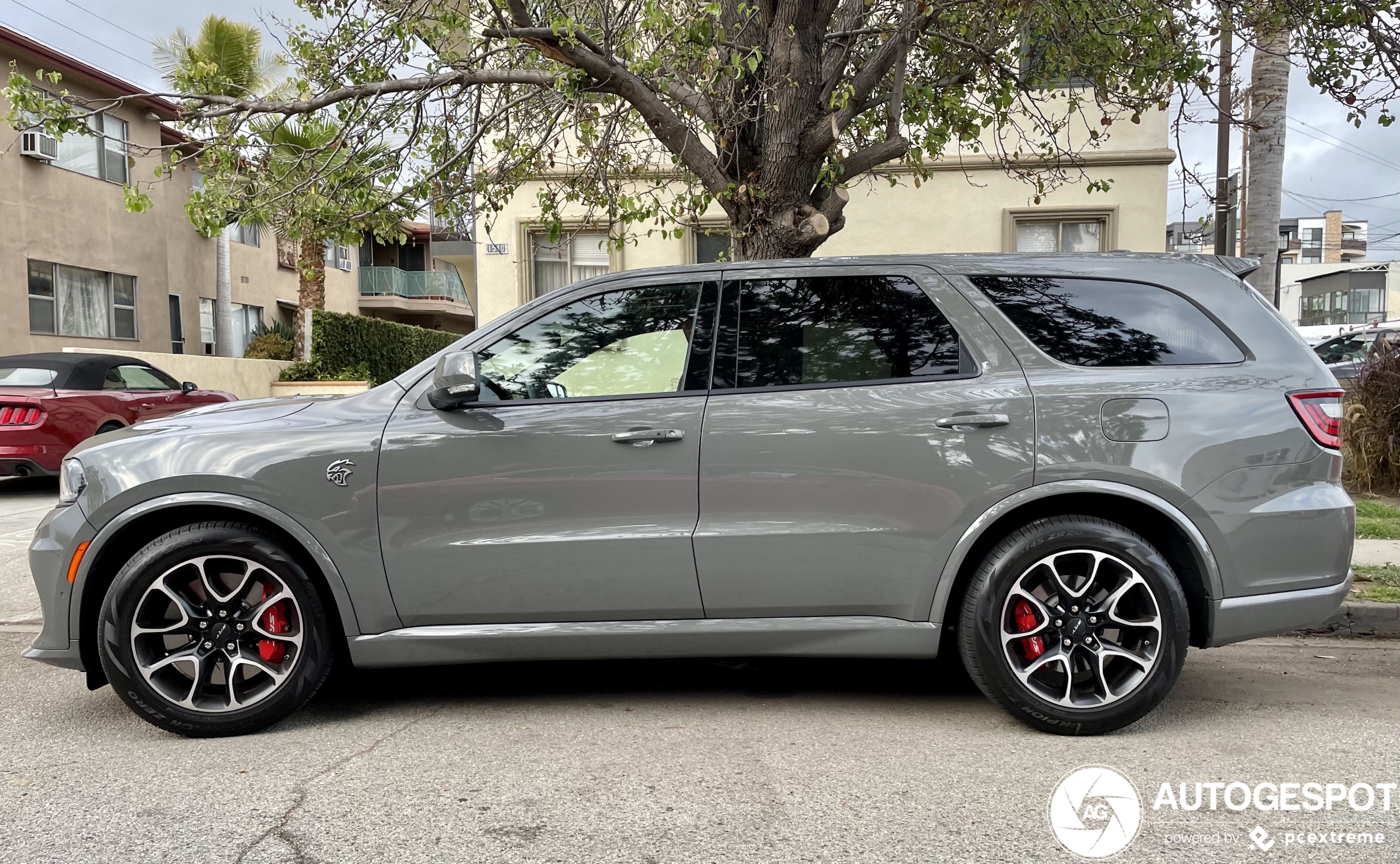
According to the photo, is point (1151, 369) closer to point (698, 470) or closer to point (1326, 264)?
point (698, 470)

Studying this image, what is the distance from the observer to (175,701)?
151 inches

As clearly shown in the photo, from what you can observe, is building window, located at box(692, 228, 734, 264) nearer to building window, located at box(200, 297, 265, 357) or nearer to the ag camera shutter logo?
the ag camera shutter logo

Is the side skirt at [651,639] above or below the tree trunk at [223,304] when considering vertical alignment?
below

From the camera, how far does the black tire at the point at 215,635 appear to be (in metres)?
3.81

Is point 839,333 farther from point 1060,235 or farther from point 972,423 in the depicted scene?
point 1060,235

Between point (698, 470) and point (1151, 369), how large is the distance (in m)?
1.81

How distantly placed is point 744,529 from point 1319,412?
225cm

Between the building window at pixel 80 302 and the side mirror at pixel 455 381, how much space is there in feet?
59.5

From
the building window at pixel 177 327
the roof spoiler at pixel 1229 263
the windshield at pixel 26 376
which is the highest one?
the building window at pixel 177 327

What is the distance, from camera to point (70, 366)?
36.5ft

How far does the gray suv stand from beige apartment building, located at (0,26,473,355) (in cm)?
1095

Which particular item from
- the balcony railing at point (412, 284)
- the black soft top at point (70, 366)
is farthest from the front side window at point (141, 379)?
the balcony railing at point (412, 284)

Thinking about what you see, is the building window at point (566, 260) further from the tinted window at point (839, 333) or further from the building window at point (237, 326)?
the building window at point (237, 326)

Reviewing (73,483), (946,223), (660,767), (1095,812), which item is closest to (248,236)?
(946,223)
